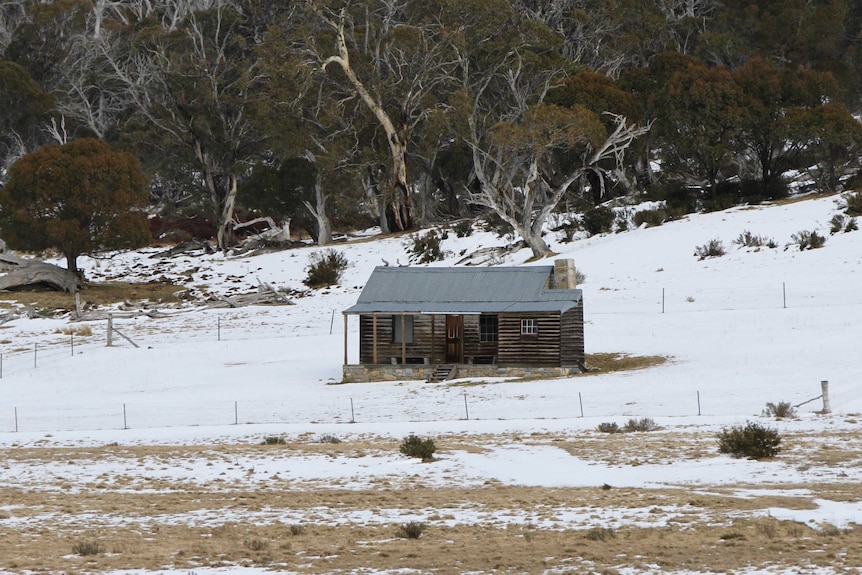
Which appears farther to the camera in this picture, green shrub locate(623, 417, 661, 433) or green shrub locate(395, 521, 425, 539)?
green shrub locate(623, 417, 661, 433)

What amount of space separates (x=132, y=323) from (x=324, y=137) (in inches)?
941

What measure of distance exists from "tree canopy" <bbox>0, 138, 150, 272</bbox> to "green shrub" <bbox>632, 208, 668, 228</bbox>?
25.1 m

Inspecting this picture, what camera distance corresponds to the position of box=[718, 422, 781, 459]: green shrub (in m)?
20.0

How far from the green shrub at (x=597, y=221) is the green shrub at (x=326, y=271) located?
12.5 m

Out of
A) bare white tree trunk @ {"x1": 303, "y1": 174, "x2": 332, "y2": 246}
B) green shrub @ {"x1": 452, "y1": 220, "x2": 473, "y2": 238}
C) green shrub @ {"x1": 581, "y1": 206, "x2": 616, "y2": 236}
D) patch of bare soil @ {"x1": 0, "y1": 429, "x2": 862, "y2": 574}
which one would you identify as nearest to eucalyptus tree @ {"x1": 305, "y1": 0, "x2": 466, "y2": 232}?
bare white tree trunk @ {"x1": 303, "y1": 174, "x2": 332, "y2": 246}

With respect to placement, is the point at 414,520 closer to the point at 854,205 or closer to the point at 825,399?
the point at 825,399

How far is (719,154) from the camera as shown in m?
57.4

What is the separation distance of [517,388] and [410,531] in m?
18.6

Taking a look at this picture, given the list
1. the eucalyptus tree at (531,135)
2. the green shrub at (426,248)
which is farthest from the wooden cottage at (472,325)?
the green shrub at (426,248)

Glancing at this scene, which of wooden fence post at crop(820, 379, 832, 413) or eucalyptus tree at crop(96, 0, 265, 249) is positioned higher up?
eucalyptus tree at crop(96, 0, 265, 249)

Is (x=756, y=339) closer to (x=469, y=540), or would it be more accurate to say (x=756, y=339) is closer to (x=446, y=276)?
(x=446, y=276)

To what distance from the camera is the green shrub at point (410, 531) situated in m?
14.4

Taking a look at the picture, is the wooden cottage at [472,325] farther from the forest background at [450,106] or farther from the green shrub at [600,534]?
the green shrub at [600,534]

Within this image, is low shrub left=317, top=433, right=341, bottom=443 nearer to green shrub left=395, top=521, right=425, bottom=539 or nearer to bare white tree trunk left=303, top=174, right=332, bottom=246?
green shrub left=395, top=521, right=425, bottom=539
